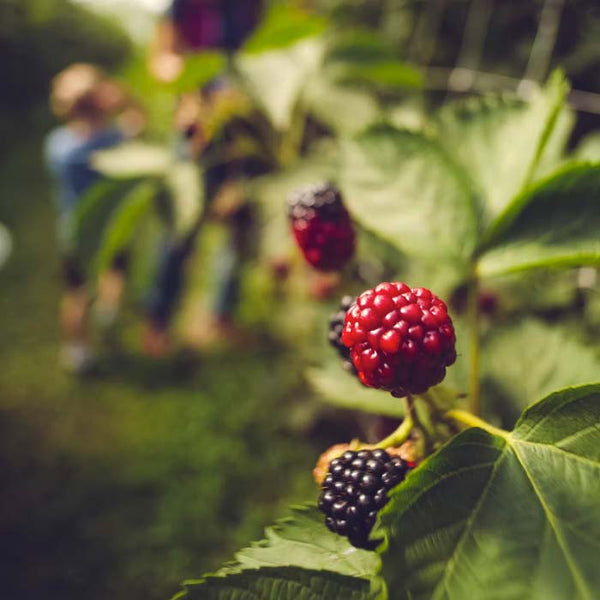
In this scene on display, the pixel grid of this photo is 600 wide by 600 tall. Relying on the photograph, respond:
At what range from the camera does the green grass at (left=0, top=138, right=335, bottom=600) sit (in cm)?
192

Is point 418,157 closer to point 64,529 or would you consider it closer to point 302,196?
point 302,196

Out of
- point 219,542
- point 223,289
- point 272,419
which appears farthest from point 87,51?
point 219,542

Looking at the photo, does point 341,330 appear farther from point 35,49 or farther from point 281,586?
point 35,49

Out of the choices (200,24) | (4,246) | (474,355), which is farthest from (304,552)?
(4,246)

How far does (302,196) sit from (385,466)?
342 millimetres

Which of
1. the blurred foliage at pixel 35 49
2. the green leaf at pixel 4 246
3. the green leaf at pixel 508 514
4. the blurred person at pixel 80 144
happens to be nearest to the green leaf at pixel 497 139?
the green leaf at pixel 508 514

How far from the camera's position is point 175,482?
7.14ft

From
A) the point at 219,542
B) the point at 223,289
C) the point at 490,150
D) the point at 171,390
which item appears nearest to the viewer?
the point at 490,150

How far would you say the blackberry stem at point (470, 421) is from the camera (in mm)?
486

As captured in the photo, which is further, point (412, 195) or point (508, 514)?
point (412, 195)

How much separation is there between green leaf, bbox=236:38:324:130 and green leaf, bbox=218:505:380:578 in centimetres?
61

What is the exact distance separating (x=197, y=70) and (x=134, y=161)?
0.22 m

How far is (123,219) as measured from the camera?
3.34ft

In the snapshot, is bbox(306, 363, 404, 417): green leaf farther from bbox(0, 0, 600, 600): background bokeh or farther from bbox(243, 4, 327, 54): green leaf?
bbox(243, 4, 327, 54): green leaf
